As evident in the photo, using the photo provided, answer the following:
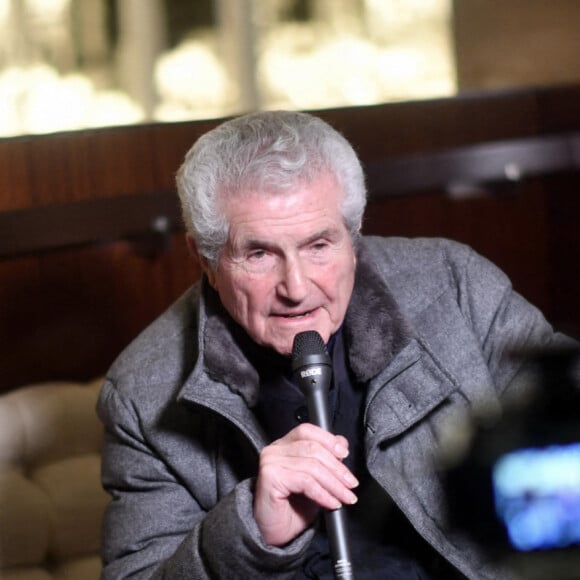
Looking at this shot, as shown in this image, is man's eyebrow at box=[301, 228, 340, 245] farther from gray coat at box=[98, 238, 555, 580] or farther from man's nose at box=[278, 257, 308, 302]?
gray coat at box=[98, 238, 555, 580]

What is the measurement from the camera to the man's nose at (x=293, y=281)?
1.60m

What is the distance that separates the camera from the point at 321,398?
4.49ft

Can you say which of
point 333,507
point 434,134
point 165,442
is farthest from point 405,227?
point 333,507

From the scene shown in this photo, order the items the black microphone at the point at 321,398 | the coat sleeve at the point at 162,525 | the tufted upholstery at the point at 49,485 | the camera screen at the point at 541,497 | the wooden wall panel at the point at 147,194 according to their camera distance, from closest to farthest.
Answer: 1. the camera screen at the point at 541,497
2. the black microphone at the point at 321,398
3. the coat sleeve at the point at 162,525
4. the tufted upholstery at the point at 49,485
5. the wooden wall panel at the point at 147,194

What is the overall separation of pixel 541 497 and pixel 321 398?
0.34 metres

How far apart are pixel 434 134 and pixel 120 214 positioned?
0.86m

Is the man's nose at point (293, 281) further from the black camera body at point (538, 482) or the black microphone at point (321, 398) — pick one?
the black camera body at point (538, 482)

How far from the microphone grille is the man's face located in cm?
15

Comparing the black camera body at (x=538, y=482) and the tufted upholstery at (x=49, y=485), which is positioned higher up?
the black camera body at (x=538, y=482)

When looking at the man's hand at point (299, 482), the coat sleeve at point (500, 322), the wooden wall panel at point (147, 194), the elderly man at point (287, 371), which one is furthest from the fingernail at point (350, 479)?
the wooden wall panel at point (147, 194)

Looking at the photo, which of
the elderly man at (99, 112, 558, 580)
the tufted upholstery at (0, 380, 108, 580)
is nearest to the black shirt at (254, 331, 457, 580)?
the elderly man at (99, 112, 558, 580)

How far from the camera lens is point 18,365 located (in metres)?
2.30

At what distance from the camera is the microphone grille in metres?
1.41

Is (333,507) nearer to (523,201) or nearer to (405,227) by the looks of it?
(405,227)
